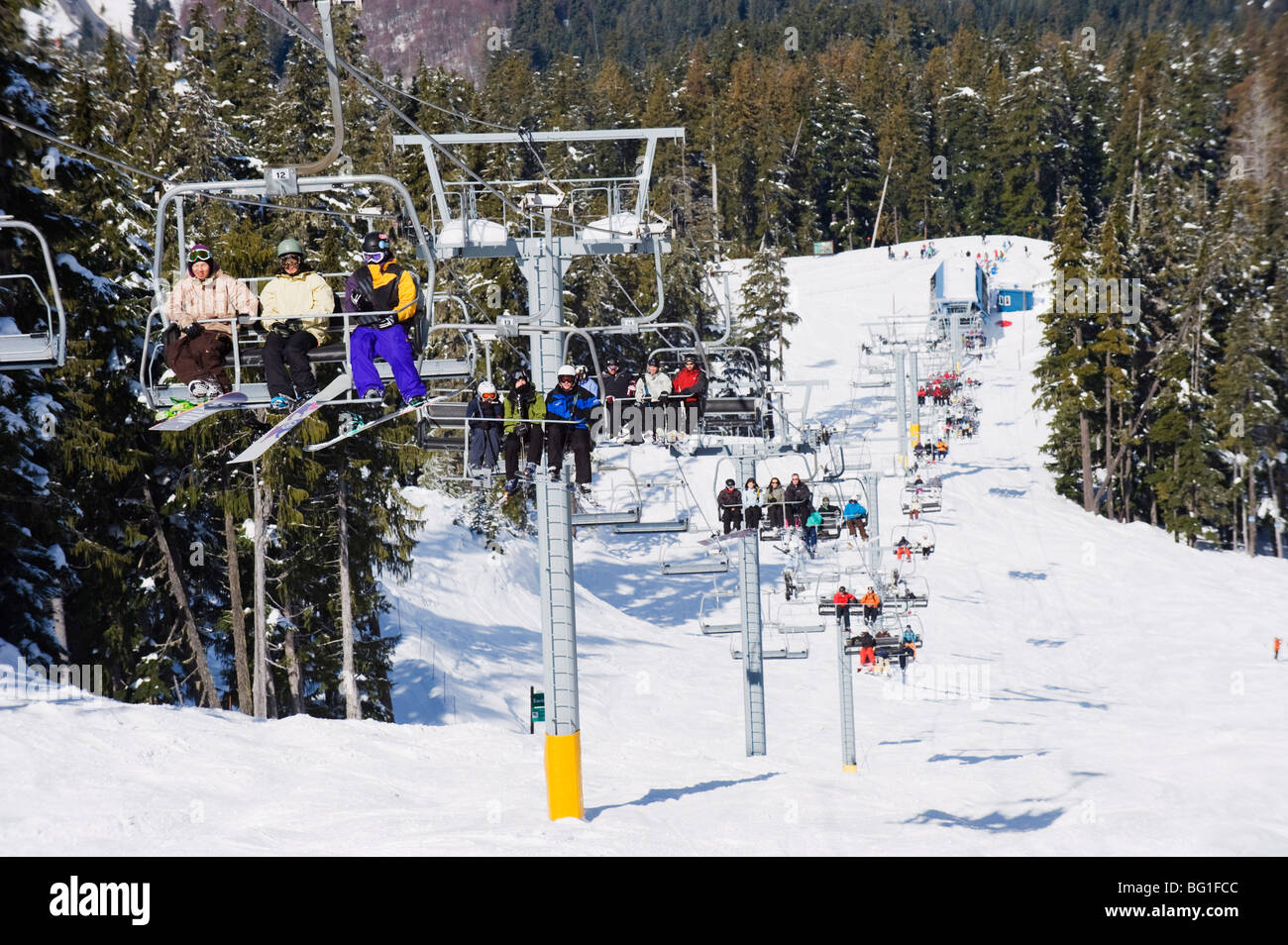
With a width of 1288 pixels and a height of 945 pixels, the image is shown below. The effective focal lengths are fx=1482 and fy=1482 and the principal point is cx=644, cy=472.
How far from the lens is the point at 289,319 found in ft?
43.0

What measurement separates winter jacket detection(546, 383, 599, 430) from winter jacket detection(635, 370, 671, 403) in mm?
1802

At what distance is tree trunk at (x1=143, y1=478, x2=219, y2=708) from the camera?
91.7ft

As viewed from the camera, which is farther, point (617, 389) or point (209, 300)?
point (617, 389)

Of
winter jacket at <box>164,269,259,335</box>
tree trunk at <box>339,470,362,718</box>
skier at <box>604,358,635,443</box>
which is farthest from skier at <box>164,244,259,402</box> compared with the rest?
tree trunk at <box>339,470,362,718</box>

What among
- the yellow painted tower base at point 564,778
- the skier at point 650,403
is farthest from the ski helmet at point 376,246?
the yellow painted tower base at point 564,778

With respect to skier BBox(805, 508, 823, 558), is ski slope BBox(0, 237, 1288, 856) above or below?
below

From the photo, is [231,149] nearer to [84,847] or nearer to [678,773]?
[678,773]

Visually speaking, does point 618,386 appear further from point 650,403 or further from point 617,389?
point 650,403

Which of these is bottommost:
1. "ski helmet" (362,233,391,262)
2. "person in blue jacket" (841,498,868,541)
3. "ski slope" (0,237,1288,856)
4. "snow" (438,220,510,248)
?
"ski slope" (0,237,1288,856)

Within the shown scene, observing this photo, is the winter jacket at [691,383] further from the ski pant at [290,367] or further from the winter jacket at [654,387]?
the ski pant at [290,367]

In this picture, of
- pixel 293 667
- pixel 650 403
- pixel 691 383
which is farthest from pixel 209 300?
pixel 293 667

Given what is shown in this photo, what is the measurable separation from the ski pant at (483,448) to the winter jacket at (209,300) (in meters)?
4.55

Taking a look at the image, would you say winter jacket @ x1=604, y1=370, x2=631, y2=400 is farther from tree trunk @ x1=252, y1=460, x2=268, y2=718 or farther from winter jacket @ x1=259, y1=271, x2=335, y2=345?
tree trunk @ x1=252, y1=460, x2=268, y2=718

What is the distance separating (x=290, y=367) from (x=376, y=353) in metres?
0.81
